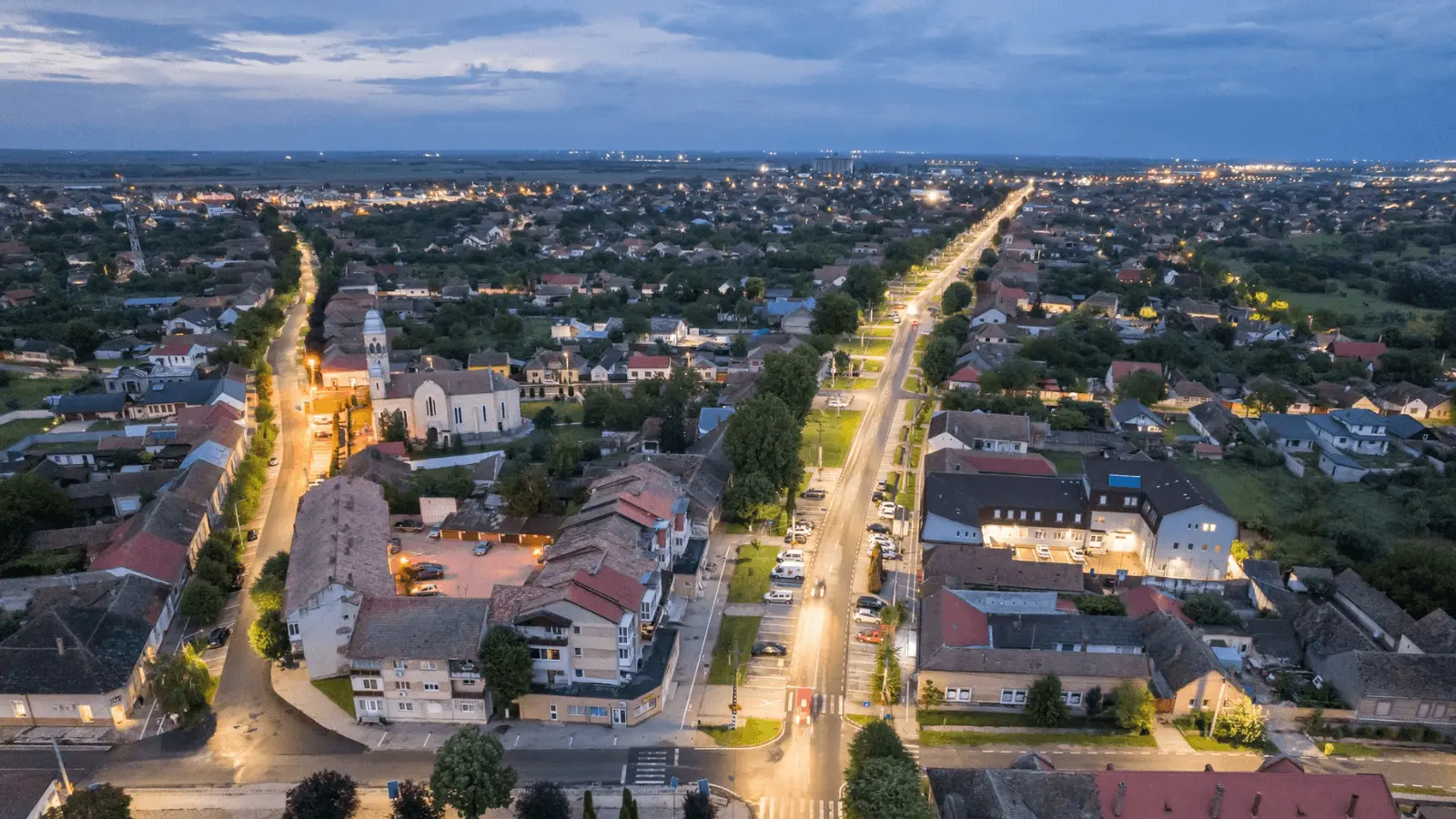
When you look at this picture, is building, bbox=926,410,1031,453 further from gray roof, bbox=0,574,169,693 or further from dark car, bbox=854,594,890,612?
gray roof, bbox=0,574,169,693

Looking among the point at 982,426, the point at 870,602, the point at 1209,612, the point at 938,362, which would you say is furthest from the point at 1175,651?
the point at 938,362

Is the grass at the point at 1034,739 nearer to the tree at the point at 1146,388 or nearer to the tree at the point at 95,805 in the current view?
the tree at the point at 95,805

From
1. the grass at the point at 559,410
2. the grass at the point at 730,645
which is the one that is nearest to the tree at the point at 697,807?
the grass at the point at 730,645

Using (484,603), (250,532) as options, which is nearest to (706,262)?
(250,532)

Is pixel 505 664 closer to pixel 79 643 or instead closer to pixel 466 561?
pixel 466 561

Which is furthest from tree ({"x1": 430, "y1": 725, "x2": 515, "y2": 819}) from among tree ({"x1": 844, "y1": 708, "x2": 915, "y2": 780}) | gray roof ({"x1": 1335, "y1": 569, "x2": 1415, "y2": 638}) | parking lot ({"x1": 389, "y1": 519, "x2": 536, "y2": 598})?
Result: gray roof ({"x1": 1335, "y1": 569, "x2": 1415, "y2": 638})

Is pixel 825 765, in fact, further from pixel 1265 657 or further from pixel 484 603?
pixel 1265 657

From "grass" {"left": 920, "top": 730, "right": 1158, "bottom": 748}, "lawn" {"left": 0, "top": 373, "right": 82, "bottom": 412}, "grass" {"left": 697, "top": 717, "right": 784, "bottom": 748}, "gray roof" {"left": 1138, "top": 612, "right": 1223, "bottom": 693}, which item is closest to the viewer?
"grass" {"left": 697, "top": 717, "right": 784, "bottom": 748}
